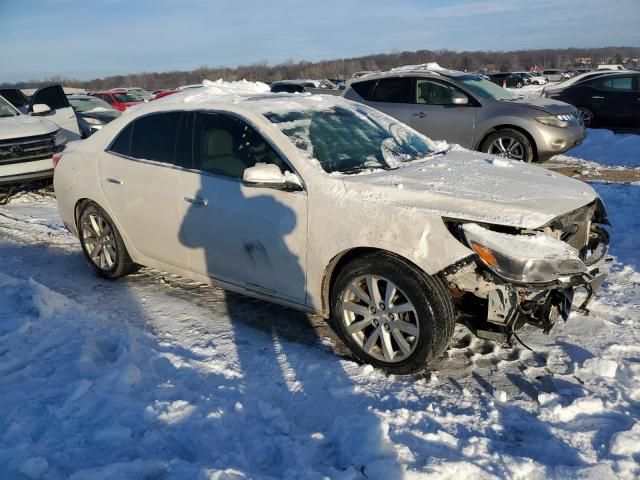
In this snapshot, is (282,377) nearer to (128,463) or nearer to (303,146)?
(128,463)

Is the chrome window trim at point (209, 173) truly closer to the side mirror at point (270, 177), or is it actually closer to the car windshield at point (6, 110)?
the side mirror at point (270, 177)

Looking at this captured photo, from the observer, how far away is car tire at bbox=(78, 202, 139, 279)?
199 inches

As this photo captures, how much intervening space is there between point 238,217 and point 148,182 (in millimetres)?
1105

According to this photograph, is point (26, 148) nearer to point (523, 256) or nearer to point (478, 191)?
point (478, 191)

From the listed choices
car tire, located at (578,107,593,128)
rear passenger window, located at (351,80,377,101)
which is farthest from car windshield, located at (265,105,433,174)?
car tire, located at (578,107,593,128)

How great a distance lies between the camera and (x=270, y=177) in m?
3.64

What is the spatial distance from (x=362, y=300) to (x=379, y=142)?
55.5 inches

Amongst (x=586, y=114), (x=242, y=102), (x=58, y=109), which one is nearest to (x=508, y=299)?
(x=242, y=102)

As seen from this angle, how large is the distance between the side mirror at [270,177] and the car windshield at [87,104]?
41.3 ft

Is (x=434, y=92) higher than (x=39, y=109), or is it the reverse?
(x=434, y=92)

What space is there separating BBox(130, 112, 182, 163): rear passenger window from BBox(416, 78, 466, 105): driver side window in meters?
6.15

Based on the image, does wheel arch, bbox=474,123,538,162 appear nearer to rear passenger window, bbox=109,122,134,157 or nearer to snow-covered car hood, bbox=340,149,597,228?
snow-covered car hood, bbox=340,149,597,228

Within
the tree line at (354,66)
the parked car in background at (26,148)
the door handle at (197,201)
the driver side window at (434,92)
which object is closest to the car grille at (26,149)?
the parked car in background at (26,148)

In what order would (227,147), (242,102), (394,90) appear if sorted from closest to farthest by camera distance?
(227,147) → (242,102) → (394,90)
